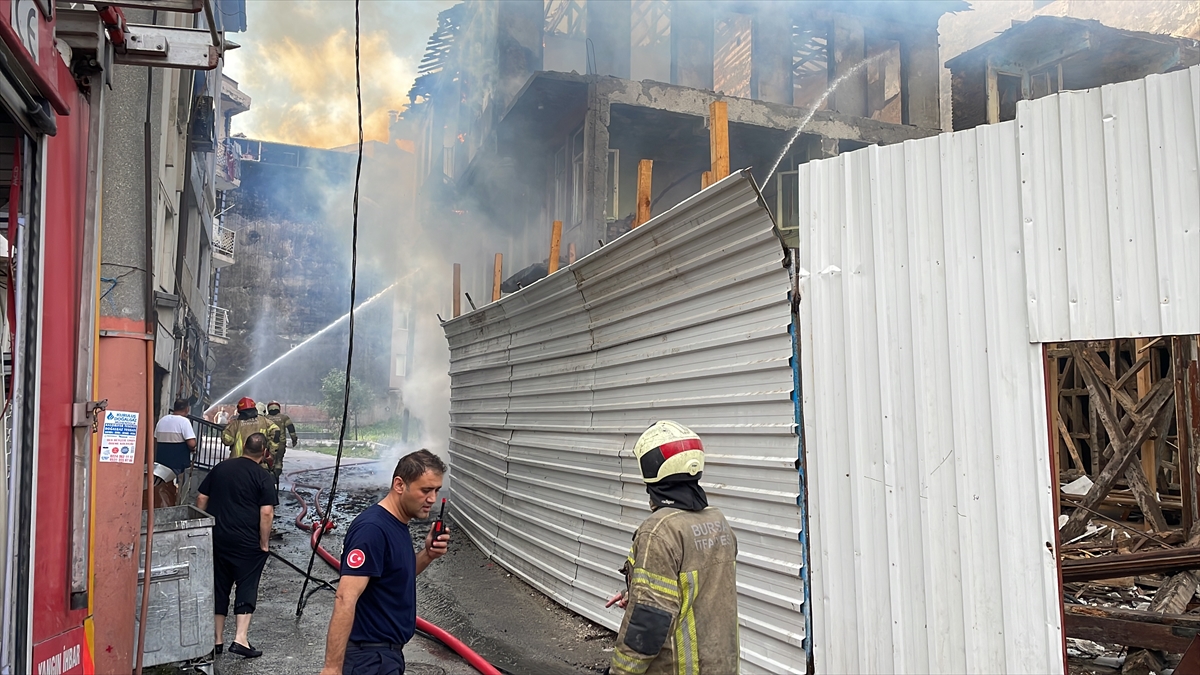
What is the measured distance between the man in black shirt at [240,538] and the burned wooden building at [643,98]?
9.26 metres

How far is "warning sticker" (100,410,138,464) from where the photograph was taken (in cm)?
424

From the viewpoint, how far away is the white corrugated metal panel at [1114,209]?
290 cm

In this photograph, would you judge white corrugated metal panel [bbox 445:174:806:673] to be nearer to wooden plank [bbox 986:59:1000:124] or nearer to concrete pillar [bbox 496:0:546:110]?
concrete pillar [bbox 496:0:546:110]

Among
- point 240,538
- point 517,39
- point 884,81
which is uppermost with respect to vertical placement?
point 517,39

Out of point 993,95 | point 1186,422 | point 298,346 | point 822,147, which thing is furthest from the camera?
point 298,346

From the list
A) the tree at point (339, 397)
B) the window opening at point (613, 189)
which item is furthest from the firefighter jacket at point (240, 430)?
the tree at point (339, 397)

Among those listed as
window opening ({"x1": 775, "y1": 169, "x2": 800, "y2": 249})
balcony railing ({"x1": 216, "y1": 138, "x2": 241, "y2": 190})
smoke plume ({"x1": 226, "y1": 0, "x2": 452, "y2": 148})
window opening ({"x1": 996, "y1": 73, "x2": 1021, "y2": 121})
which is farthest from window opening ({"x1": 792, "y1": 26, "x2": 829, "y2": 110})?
balcony railing ({"x1": 216, "y1": 138, "x2": 241, "y2": 190})

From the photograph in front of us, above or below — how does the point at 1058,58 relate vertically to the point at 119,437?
above

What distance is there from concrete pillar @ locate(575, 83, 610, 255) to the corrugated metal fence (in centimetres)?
1076

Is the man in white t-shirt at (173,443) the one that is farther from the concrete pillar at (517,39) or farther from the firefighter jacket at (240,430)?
the concrete pillar at (517,39)

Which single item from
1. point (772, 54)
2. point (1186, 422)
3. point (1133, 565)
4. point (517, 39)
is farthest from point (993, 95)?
point (1133, 565)

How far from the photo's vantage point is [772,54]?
1947 centimetres

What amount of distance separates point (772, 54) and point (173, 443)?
1607 centimetres

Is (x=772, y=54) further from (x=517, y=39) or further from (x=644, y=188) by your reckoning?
(x=644, y=188)
